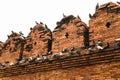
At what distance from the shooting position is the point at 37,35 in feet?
48.7

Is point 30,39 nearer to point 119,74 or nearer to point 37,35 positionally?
point 37,35

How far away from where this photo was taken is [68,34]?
13.3 metres

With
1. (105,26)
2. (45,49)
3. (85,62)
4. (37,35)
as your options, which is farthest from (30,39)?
(85,62)

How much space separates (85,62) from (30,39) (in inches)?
258

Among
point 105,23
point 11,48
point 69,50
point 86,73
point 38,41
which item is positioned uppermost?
point 105,23

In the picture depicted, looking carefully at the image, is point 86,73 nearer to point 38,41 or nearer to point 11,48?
point 38,41

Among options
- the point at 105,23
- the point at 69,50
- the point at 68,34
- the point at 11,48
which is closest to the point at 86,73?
the point at 69,50

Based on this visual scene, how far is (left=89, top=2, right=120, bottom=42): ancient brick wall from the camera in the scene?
11.6m

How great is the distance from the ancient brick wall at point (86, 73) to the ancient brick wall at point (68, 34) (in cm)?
312

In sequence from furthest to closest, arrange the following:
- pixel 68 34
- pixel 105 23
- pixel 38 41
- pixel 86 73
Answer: pixel 38 41 < pixel 68 34 < pixel 105 23 < pixel 86 73

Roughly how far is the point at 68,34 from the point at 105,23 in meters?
1.96

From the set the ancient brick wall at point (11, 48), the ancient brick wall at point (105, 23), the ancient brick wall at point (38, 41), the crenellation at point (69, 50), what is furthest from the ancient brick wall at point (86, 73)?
the ancient brick wall at point (11, 48)

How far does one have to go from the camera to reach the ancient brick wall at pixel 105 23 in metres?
11.6

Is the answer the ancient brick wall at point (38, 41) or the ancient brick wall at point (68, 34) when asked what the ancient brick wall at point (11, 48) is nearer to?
the ancient brick wall at point (38, 41)
